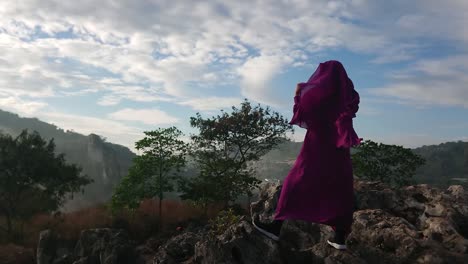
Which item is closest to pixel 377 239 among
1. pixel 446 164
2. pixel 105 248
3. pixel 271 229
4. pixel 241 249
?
pixel 271 229

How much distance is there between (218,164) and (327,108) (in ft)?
39.9

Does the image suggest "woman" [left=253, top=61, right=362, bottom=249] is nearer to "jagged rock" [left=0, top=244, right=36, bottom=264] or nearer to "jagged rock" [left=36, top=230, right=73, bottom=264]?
"jagged rock" [left=36, top=230, right=73, bottom=264]

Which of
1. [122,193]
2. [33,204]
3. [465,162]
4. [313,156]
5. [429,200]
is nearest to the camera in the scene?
[313,156]

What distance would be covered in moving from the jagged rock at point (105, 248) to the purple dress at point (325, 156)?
686 cm

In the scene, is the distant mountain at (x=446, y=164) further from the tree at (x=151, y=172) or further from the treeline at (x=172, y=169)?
the tree at (x=151, y=172)

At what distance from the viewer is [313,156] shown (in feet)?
19.3

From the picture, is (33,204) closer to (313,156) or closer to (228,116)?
(228,116)

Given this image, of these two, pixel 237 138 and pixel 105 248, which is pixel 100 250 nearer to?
pixel 105 248

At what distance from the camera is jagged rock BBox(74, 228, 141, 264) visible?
1104 cm

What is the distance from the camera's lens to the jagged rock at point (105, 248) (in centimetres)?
1104

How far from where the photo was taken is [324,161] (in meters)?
5.82

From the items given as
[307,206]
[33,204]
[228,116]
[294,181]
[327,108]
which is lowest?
[33,204]

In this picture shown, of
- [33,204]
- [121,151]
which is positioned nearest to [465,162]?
[121,151]

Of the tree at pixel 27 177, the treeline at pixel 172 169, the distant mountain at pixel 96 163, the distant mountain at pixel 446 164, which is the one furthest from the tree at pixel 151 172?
the distant mountain at pixel 446 164
